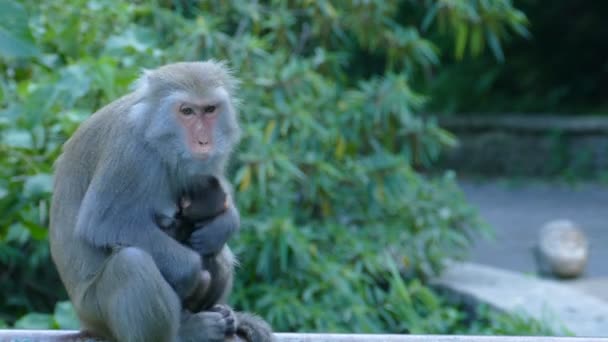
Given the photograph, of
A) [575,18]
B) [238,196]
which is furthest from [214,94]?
[575,18]

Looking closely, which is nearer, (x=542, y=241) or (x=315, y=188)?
(x=315, y=188)

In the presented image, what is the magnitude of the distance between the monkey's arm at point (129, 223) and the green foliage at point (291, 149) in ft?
4.68

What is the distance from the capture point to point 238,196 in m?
6.70

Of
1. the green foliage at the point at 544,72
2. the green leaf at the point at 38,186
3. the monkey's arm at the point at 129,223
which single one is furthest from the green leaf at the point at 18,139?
the green foliage at the point at 544,72

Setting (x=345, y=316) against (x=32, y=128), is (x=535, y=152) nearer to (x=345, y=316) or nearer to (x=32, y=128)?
(x=345, y=316)

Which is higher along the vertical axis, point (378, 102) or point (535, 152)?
point (378, 102)

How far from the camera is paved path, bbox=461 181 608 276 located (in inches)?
392

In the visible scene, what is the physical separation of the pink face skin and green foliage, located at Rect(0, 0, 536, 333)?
1452 mm

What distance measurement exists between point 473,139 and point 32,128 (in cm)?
1032

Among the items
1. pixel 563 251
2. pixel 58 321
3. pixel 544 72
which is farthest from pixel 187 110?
pixel 544 72

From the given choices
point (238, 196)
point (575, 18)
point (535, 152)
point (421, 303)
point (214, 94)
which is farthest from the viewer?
point (575, 18)

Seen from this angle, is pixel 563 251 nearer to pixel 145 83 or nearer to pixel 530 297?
pixel 530 297

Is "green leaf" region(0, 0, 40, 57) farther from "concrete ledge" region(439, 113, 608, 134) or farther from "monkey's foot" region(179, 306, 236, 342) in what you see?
"concrete ledge" region(439, 113, 608, 134)

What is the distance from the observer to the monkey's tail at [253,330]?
4.15m
